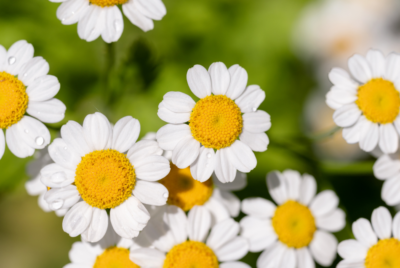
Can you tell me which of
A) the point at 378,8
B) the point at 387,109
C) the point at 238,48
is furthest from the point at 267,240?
the point at 378,8

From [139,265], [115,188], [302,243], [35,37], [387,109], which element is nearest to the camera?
[115,188]

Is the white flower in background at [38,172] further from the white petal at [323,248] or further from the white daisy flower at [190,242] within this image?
the white petal at [323,248]

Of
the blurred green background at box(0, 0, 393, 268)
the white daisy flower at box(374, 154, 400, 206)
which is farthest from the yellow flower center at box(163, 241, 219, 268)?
the blurred green background at box(0, 0, 393, 268)

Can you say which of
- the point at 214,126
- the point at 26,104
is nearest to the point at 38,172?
the point at 26,104

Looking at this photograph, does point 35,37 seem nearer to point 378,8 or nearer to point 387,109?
point 387,109

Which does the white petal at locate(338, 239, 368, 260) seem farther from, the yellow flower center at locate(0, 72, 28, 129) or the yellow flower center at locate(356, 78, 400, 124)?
the yellow flower center at locate(0, 72, 28, 129)

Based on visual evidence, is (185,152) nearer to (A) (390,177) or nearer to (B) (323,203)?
(B) (323,203)
